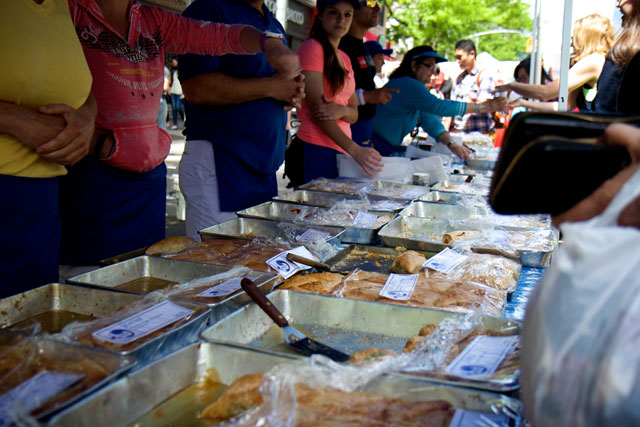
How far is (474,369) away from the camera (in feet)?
3.36

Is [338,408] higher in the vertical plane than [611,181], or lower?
lower

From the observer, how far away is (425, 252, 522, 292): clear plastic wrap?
1647 millimetres

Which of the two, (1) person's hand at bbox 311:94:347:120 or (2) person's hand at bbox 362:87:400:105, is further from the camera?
(2) person's hand at bbox 362:87:400:105

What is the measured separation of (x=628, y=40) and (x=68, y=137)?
2757mm

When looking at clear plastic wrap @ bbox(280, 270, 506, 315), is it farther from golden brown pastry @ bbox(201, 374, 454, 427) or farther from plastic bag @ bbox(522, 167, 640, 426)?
plastic bag @ bbox(522, 167, 640, 426)

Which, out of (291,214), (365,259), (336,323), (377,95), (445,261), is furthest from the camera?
(377,95)

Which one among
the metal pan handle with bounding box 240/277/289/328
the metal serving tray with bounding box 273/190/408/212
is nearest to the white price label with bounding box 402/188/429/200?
the metal serving tray with bounding box 273/190/408/212

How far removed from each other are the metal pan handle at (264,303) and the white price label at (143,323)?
5.8 inches

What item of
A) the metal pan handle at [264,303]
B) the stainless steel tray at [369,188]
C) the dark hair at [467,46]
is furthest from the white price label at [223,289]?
the dark hair at [467,46]

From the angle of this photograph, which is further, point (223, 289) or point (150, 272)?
point (150, 272)

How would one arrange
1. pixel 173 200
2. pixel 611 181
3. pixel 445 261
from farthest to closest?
pixel 173 200, pixel 445 261, pixel 611 181

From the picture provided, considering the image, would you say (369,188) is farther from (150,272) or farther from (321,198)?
(150,272)

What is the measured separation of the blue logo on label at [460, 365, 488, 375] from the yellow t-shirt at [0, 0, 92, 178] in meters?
1.39

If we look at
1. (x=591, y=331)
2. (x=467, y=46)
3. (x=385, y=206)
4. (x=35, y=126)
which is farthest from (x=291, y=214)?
(x=467, y=46)
